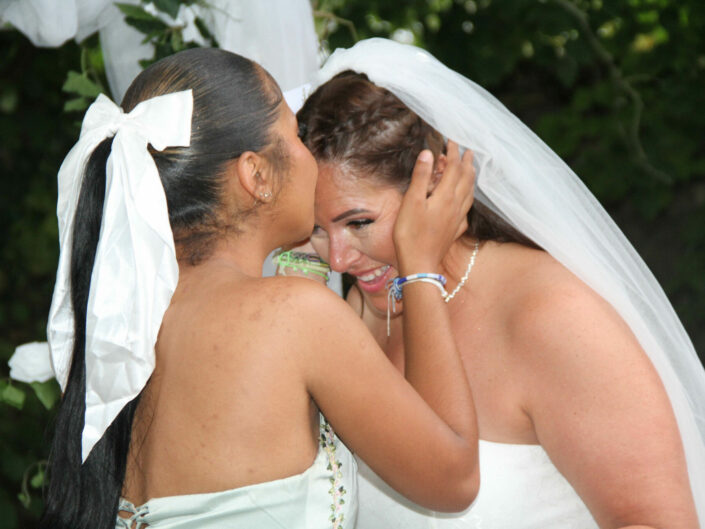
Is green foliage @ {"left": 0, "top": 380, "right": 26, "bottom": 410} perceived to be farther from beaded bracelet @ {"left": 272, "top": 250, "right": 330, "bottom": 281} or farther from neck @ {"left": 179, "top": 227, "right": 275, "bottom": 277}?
neck @ {"left": 179, "top": 227, "right": 275, "bottom": 277}

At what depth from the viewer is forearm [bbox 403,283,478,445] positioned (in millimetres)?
1801

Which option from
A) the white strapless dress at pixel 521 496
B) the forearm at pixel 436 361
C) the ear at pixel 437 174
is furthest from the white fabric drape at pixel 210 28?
the white strapless dress at pixel 521 496

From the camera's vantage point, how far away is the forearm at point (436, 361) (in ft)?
5.91

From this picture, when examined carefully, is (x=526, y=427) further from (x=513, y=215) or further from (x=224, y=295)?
(x=224, y=295)

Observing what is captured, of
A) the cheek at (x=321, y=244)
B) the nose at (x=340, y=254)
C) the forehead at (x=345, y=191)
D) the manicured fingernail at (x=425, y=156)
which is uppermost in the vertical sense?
the manicured fingernail at (x=425, y=156)

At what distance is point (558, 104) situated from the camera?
4770 mm

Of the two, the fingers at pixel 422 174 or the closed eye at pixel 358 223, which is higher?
the fingers at pixel 422 174

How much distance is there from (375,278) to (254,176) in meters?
0.72

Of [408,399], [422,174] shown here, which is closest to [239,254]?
[408,399]

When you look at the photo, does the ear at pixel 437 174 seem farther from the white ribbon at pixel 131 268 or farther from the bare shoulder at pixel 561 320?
the white ribbon at pixel 131 268

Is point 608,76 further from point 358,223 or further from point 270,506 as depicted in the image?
point 270,506

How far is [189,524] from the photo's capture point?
1.63m

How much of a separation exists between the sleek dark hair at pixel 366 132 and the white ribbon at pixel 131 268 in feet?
2.00

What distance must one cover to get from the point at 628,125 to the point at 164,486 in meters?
3.28
